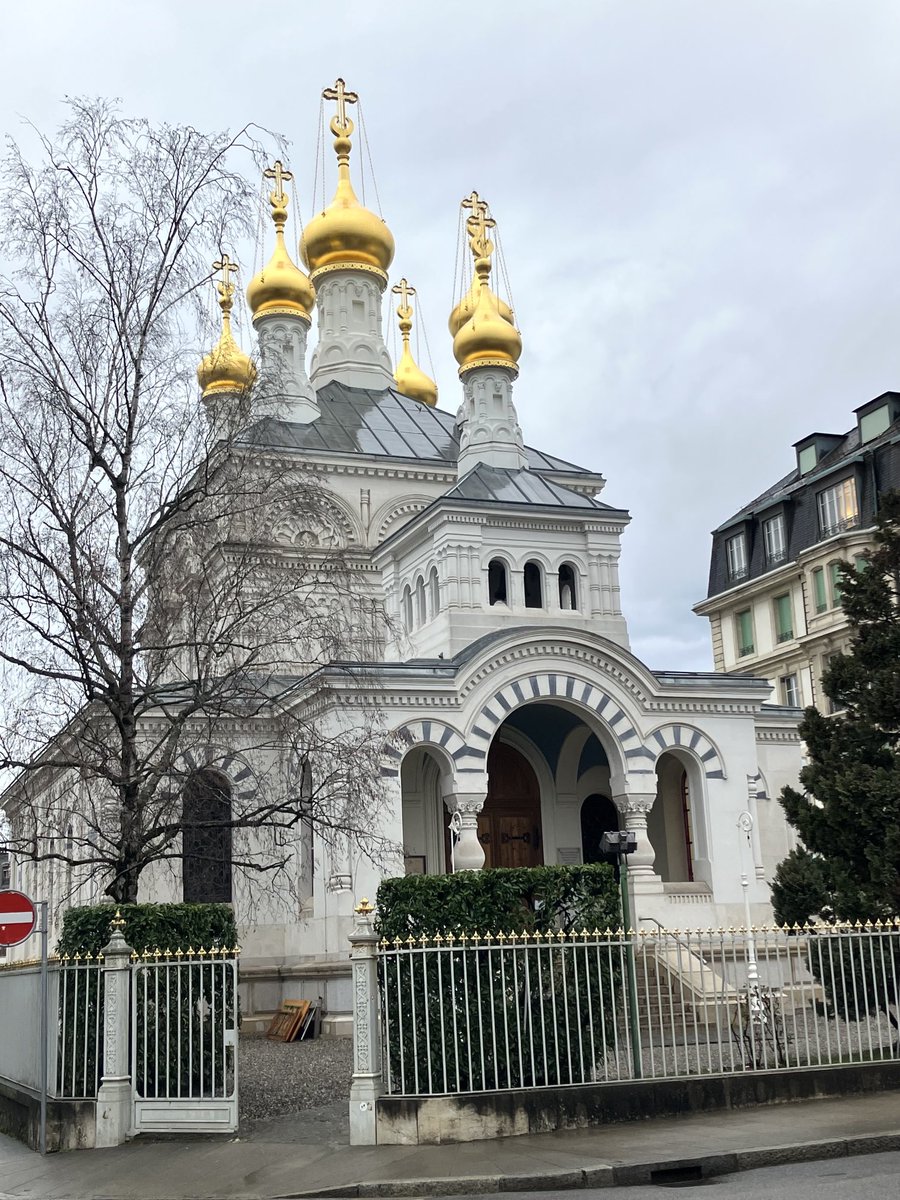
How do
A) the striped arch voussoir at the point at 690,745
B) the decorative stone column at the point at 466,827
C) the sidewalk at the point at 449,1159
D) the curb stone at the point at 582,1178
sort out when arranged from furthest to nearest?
the striped arch voussoir at the point at 690,745
the decorative stone column at the point at 466,827
the sidewalk at the point at 449,1159
the curb stone at the point at 582,1178

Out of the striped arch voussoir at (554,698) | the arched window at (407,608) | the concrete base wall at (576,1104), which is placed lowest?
the concrete base wall at (576,1104)

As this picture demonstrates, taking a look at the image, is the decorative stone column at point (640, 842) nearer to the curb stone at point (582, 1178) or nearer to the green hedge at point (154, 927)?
the green hedge at point (154, 927)

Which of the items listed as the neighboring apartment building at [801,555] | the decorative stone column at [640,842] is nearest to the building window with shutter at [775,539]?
the neighboring apartment building at [801,555]

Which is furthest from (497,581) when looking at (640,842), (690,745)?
(640,842)

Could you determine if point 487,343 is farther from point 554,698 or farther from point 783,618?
point 783,618

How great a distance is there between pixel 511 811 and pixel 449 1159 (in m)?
16.8

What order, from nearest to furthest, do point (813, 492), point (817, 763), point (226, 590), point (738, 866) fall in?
1. point (226, 590)
2. point (817, 763)
3. point (738, 866)
4. point (813, 492)

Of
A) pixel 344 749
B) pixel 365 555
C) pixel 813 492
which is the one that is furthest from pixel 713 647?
pixel 344 749

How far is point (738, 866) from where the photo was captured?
25.3 meters

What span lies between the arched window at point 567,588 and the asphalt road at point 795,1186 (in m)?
17.9

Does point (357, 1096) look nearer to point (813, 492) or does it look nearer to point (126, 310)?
point (126, 310)

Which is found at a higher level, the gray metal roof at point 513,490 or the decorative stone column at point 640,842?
the gray metal roof at point 513,490

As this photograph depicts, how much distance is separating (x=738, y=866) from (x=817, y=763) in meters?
9.71

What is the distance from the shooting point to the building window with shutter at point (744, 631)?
40969 millimetres
